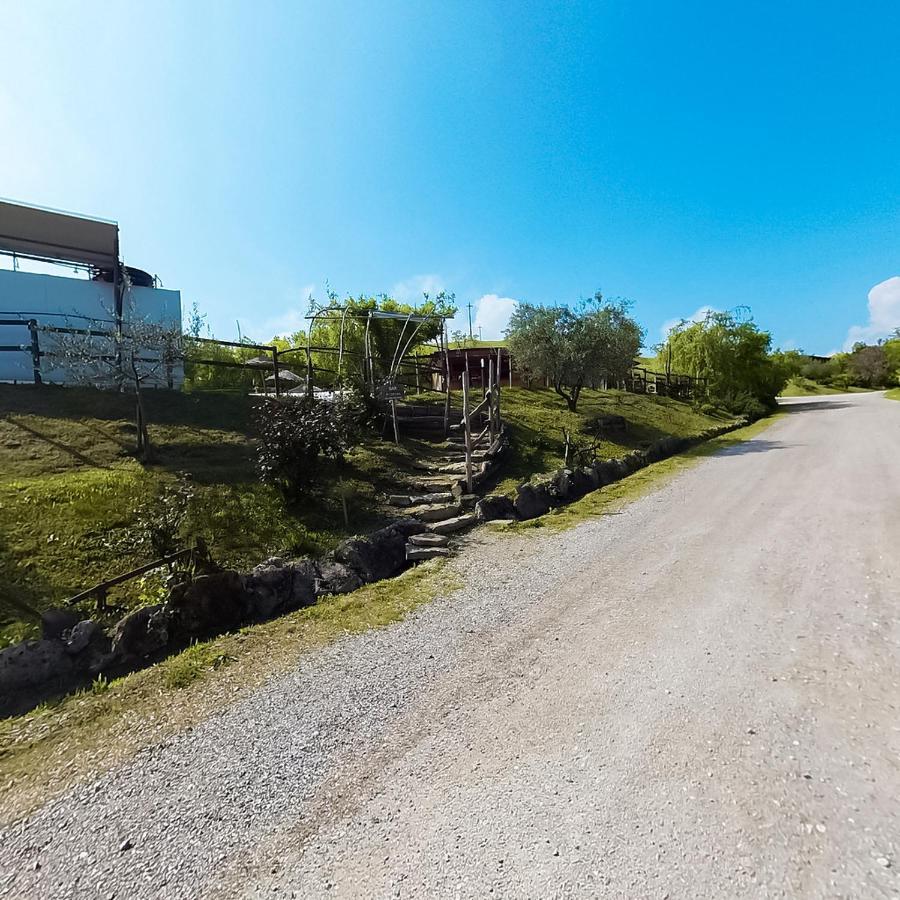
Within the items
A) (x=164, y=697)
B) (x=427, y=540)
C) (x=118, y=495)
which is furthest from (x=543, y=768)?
(x=118, y=495)

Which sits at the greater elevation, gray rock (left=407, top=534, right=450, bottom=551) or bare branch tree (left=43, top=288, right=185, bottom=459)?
bare branch tree (left=43, top=288, right=185, bottom=459)

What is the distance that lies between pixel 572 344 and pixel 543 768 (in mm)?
17144

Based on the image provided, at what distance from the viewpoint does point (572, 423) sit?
17.1 meters

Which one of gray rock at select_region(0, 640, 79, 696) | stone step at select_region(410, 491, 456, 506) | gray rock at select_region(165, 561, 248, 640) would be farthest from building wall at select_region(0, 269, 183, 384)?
gray rock at select_region(0, 640, 79, 696)

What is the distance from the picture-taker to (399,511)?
8445 mm

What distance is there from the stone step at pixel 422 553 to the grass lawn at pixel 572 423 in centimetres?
332

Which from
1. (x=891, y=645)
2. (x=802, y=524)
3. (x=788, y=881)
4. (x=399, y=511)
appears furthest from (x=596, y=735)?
(x=802, y=524)

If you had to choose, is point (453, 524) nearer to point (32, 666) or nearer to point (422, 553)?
point (422, 553)

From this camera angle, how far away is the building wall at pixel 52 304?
13.4 metres

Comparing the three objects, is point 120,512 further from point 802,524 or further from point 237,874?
point 802,524

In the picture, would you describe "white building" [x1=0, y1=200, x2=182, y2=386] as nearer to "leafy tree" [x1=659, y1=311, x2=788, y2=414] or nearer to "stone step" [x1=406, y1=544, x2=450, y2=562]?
"stone step" [x1=406, y1=544, x2=450, y2=562]

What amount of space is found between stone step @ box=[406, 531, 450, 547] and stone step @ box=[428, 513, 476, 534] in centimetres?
35

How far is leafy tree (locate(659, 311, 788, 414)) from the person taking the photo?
33.1 meters

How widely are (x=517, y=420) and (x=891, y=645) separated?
12.3 metres
